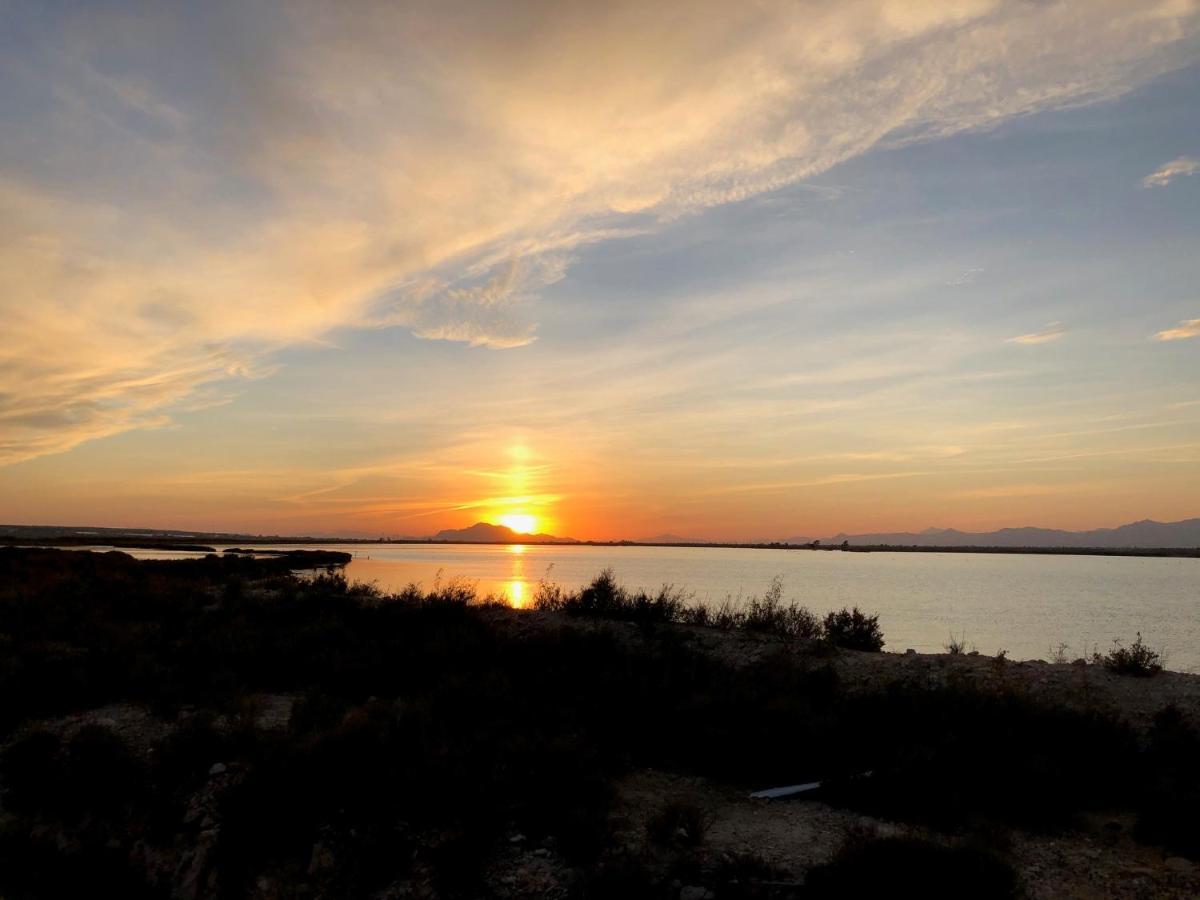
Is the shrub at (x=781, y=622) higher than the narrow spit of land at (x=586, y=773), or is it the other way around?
the shrub at (x=781, y=622)

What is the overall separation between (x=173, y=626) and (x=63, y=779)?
947cm

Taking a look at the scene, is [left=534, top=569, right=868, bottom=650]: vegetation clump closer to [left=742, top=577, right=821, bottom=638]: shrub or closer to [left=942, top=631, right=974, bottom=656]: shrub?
[left=742, top=577, right=821, bottom=638]: shrub

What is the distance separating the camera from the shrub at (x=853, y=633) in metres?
16.9

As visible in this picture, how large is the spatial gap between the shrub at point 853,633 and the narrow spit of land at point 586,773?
160 centimetres

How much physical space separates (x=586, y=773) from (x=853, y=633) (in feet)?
33.1

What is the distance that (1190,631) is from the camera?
2969 cm

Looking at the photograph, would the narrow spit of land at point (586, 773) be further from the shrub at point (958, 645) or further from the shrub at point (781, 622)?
the shrub at point (781, 622)

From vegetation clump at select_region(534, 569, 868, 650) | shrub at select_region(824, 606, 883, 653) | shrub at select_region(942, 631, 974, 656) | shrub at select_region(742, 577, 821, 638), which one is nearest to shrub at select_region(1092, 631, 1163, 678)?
shrub at select_region(942, 631, 974, 656)

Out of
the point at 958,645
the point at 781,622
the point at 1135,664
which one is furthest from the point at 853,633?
the point at 1135,664

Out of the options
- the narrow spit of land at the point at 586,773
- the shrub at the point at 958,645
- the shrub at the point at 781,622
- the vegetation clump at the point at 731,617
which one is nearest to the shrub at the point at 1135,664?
the narrow spit of land at the point at 586,773

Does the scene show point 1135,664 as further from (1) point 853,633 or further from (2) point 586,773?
(2) point 586,773

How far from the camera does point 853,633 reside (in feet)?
56.4

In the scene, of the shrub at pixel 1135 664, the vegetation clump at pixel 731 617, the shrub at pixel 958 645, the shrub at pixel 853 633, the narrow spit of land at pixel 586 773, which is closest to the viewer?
the narrow spit of land at pixel 586 773

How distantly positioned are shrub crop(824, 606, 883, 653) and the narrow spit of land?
1604mm
